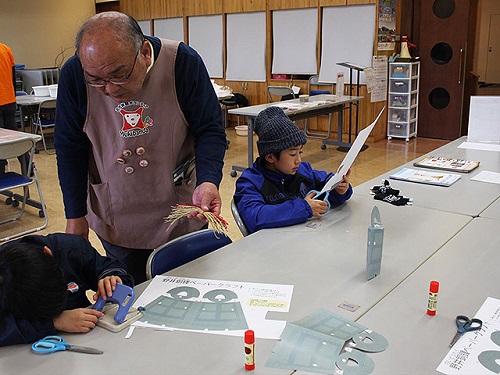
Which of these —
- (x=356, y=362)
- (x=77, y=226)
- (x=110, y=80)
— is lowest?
(x=356, y=362)

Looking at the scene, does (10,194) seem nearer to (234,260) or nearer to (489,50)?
(234,260)

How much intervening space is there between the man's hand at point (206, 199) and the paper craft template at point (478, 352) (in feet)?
2.53

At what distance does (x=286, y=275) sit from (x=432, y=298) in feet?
1.44

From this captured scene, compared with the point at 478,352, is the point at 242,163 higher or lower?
lower

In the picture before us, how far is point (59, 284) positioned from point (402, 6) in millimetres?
6934

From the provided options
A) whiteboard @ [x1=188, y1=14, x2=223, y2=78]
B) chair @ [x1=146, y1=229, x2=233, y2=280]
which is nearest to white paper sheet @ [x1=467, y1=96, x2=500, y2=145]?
chair @ [x1=146, y1=229, x2=233, y2=280]

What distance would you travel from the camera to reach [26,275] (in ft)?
3.87

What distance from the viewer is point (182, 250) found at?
1759mm

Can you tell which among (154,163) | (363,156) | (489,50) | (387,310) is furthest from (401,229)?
(489,50)

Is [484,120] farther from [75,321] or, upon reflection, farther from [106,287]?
[75,321]

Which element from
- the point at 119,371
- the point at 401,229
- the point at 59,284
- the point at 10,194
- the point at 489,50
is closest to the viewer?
the point at 119,371

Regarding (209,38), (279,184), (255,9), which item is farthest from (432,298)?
(209,38)

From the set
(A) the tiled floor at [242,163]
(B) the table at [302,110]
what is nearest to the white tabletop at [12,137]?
(A) the tiled floor at [242,163]

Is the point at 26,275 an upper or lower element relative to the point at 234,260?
upper
